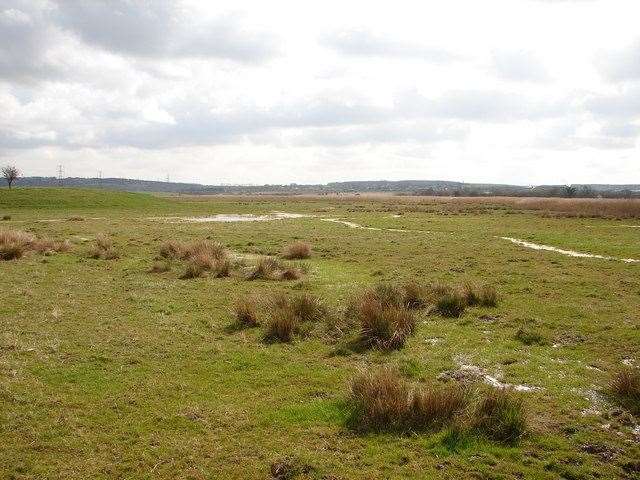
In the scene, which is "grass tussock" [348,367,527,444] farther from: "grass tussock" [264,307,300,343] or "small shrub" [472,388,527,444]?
"grass tussock" [264,307,300,343]

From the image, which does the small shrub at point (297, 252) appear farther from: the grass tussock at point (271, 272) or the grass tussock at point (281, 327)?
the grass tussock at point (281, 327)

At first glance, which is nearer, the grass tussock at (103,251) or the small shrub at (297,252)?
the grass tussock at (103,251)

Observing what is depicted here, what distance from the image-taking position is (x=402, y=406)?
8812 millimetres

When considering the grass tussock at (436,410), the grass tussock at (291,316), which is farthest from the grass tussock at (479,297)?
the grass tussock at (436,410)

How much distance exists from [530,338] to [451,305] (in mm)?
3448

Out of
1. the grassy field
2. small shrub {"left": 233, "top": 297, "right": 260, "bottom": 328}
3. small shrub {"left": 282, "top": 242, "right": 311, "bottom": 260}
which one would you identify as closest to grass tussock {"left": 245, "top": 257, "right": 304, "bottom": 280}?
the grassy field

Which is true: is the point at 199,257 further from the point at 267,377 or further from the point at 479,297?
the point at 267,377

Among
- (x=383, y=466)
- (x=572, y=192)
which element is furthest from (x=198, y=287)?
(x=572, y=192)

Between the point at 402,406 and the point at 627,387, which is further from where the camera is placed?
the point at 627,387

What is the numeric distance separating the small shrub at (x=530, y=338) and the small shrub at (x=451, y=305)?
2.62 metres

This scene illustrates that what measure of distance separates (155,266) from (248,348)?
41.6ft

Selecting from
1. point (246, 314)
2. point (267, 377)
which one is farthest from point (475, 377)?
point (246, 314)

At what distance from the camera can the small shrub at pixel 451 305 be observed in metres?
16.1

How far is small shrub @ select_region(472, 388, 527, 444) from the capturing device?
27.0 ft
